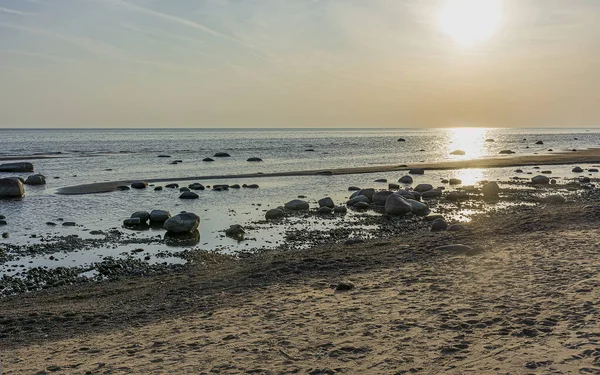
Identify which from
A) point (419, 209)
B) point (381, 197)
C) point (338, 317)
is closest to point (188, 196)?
point (381, 197)

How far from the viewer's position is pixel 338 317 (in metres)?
8.84

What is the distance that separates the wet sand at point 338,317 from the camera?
7.00 m

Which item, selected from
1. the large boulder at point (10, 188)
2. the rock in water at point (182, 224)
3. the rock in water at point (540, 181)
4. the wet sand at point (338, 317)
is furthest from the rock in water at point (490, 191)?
the large boulder at point (10, 188)

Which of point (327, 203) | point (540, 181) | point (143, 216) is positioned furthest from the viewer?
point (540, 181)

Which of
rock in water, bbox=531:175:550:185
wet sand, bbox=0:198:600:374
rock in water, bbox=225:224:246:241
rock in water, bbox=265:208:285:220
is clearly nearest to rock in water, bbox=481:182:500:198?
A: rock in water, bbox=531:175:550:185

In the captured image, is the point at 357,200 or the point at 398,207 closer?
the point at 398,207

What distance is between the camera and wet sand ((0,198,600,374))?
700 cm

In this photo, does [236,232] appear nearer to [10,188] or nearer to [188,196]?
[188,196]

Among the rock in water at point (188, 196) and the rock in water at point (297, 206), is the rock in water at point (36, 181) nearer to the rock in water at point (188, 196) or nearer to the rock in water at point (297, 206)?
the rock in water at point (188, 196)

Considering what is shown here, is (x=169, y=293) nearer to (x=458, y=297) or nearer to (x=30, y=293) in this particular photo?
(x=30, y=293)

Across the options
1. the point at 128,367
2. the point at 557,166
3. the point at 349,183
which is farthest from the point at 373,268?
the point at 557,166

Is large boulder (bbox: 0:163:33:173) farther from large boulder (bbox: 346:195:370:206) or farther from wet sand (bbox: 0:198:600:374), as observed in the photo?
wet sand (bbox: 0:198:600:374)

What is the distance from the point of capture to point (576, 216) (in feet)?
58.5

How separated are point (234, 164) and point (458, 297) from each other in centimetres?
4982
